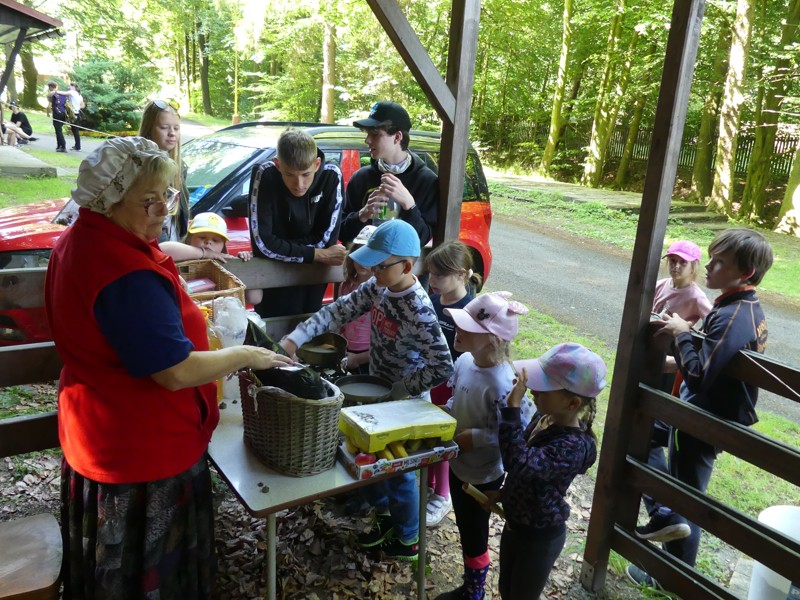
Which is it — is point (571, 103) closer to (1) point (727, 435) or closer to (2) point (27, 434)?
(1) point (727, 435)

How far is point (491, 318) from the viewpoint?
2.30 meters

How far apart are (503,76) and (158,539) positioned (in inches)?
976

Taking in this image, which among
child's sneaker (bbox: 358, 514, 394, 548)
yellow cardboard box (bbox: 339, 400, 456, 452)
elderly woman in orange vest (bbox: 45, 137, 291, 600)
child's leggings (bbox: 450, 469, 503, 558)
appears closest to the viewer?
elderly woman in orange vest (bbox: 45, 137, 291, 600)

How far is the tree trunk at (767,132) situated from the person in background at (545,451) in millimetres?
14129

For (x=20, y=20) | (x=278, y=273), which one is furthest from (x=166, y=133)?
(x=20, y=20)

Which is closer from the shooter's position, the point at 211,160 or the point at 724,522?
the point at 724,522

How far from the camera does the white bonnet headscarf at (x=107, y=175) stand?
63.0 inches

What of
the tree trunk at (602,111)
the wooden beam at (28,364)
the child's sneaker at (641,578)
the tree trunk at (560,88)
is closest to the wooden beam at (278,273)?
the wooden beam at (28,364)

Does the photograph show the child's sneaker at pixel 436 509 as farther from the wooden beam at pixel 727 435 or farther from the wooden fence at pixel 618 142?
the wooden fence at pixel 618 142

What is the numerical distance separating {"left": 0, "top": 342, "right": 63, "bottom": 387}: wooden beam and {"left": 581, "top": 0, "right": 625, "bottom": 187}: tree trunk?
18916 mm

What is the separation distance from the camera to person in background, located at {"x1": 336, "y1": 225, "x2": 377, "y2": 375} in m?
3.03

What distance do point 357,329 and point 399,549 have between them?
44.2 inches

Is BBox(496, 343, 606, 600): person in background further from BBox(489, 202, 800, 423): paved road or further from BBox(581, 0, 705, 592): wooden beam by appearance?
BBox(489, 202, 800, 423): paved road

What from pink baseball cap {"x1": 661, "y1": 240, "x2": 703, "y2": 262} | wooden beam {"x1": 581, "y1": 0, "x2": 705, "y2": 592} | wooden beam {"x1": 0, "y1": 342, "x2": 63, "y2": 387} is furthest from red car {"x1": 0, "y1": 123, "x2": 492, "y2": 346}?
wooden beam {"x1": 581, "y1": 0, "x2": 705, "y2": 592}
